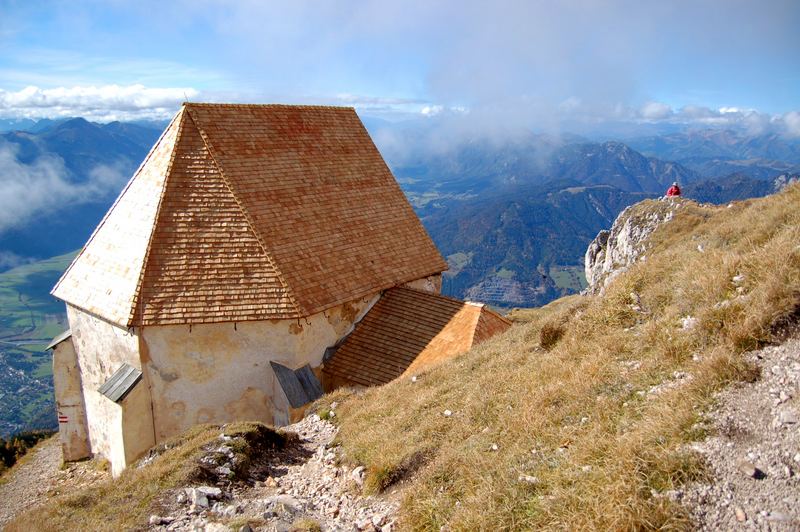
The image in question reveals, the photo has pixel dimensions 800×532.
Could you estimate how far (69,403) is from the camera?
17.5m

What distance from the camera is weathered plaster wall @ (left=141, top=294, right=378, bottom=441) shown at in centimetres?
1376

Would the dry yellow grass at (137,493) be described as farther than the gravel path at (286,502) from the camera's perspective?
Yes

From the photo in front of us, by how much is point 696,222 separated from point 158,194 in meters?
23.9

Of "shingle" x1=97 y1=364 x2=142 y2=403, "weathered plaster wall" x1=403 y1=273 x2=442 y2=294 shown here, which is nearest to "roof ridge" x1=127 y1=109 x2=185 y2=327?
"shingle" x1=97 y1=364 x2=142 y2=403

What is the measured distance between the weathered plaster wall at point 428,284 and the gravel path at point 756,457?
A: 13289 millimetres

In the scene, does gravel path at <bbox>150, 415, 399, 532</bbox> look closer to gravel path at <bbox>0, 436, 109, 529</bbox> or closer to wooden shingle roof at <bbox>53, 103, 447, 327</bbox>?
wooden shingle roof at <bbox>53, 103, 447, 327</bbox>

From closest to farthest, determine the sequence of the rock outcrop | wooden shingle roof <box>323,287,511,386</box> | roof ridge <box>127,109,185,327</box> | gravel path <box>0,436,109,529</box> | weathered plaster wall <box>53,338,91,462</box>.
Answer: roof ridge <box>127,109,185,327</box>, wooden shingle roof <box>323,287,511,386</box>, gravel path <box>0,436,109,529</box>, weathered plaster wall <box>53,338,91,462</box>, the rock outcrop

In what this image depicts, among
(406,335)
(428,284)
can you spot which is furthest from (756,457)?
(428,284)

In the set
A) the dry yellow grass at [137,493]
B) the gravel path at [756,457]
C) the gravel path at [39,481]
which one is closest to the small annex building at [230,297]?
the gravel path at [39,481]

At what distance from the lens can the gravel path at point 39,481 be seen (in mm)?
15727

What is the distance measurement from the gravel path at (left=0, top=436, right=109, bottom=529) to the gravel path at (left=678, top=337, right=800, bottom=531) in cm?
1662

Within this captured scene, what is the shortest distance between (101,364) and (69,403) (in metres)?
3.62

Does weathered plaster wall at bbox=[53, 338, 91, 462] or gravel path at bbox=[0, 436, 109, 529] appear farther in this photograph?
weathered plaster wall at bbox=[53, 338, 91, 462]

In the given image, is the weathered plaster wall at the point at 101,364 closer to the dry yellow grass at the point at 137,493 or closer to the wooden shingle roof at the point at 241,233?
the wooden shingle roof at the point at 241,233
